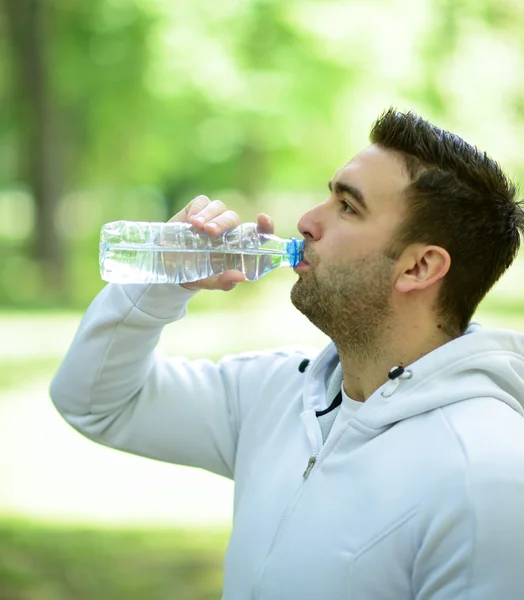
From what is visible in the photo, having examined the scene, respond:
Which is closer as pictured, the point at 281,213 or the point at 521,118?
the point at 521,118

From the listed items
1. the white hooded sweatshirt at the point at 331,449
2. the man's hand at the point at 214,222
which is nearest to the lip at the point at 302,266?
the man's hand at the point at 214,222

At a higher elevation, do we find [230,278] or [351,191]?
[351,191]

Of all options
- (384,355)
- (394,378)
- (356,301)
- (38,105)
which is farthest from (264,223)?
(38,105)

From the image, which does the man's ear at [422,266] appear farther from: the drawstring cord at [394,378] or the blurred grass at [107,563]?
the blurred grass at [107,563]

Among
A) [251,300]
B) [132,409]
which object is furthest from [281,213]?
[132,409]

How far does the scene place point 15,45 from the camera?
46.6 ft

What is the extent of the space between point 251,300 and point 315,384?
42.3ft

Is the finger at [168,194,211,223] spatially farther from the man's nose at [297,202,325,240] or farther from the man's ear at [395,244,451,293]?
the man's ear at [395,244,451,293]

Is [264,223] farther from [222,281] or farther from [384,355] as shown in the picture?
[384,355]

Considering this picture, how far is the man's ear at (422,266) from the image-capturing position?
2.30m

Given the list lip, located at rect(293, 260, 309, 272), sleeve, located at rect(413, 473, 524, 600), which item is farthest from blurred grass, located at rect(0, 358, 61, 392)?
sleeve, located at rect(413, 473, 524, 600)

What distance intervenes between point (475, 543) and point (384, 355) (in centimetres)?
62

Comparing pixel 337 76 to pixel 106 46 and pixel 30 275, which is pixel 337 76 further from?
pixel 30 275

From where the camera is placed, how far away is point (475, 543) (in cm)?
179
